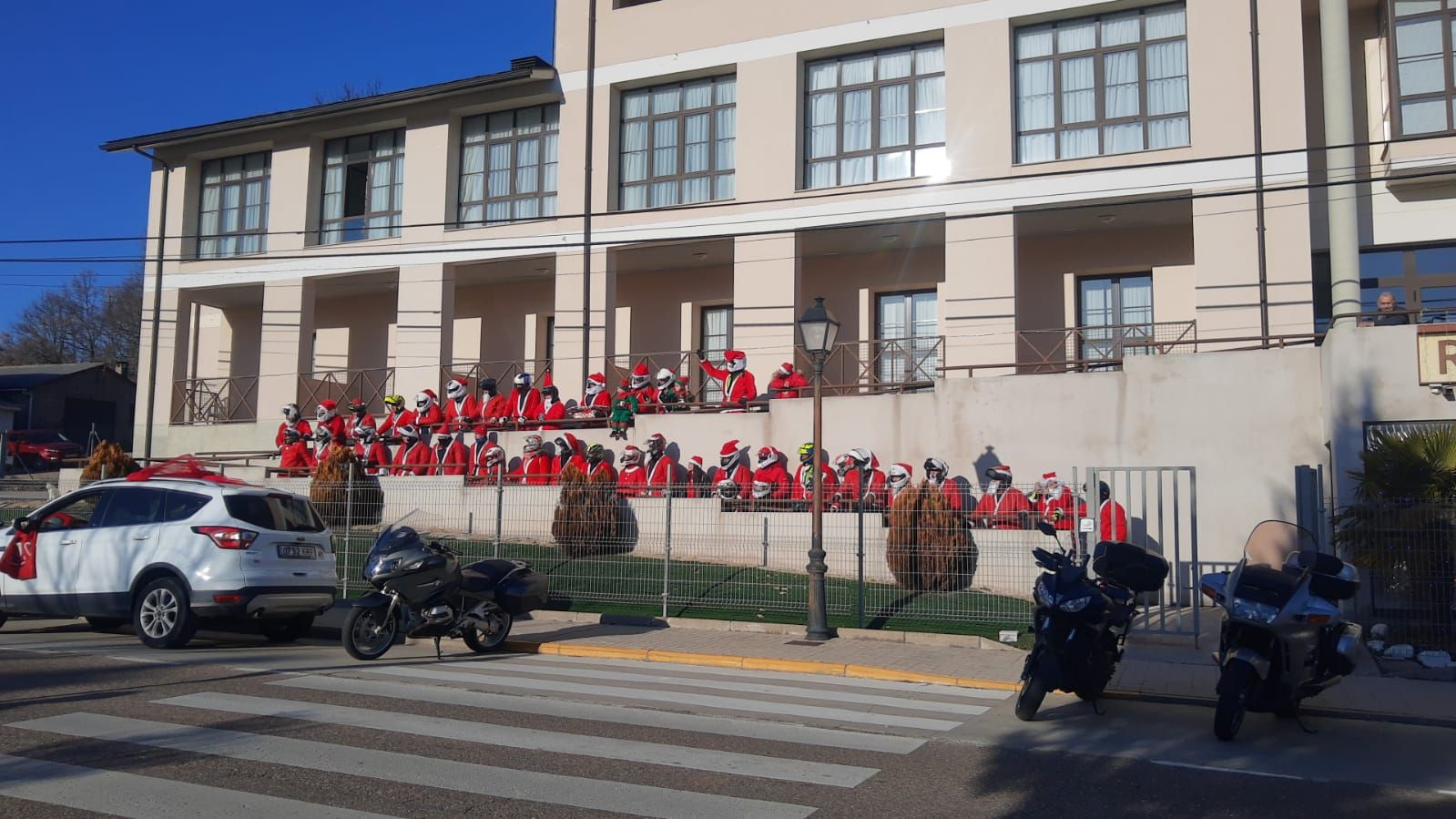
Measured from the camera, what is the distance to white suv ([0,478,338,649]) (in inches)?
452

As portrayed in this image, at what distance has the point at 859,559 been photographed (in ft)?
43.9

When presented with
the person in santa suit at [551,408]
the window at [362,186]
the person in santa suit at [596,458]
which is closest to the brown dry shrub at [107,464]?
the window at [362,186]

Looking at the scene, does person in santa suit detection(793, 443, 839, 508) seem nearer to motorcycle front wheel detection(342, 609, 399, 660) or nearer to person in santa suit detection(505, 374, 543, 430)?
motorcycle front wheel detection(342, 609, 399, 660)

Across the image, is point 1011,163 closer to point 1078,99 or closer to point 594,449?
point 1078,99

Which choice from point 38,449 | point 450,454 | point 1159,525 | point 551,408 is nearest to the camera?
point 1159,525

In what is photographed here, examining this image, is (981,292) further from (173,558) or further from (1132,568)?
(173,558)

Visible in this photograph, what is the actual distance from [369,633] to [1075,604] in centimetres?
689

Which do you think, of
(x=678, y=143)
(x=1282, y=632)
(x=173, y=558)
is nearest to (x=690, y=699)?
(x=1282, y=632)

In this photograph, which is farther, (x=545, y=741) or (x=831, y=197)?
(x=831, y=197)

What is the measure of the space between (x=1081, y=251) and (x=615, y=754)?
59.8 ft

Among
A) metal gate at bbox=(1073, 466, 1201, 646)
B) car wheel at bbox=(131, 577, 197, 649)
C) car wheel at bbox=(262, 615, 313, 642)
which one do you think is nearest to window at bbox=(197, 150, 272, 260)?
car wheel at bbox=(262, 615, 313, 642)

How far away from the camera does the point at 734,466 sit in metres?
19.3

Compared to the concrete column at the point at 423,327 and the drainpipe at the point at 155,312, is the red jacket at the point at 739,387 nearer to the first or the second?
the concrete column at the point at 423,327

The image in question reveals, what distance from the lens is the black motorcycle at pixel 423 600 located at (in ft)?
36.5
